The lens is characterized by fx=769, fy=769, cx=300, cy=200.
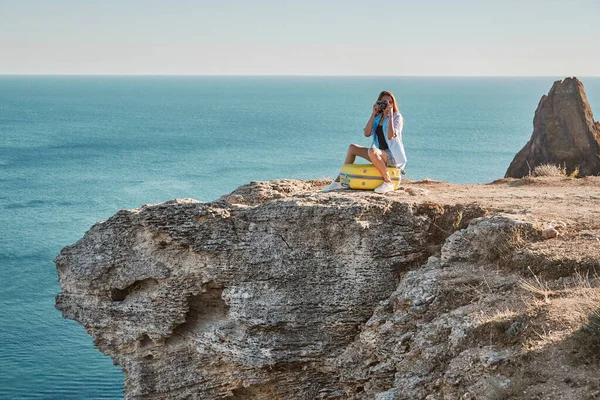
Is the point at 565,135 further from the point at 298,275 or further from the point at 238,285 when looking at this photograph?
the point at 238,285

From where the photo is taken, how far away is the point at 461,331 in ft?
37.2

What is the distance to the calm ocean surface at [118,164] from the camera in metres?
Result: 33.1

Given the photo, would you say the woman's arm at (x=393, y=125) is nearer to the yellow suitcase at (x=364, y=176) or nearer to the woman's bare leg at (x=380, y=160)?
the woman's bare leg at (x=380, y=160)

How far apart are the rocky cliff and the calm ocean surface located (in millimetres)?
12968

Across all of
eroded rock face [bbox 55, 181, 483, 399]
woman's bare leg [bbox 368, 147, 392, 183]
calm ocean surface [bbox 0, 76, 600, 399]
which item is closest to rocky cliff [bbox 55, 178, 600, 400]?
eroded rock face [bbox 55, 181, 483, 399]

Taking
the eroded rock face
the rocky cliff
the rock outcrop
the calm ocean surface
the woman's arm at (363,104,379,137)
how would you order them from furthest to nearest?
the calm ocean surface, the rock outcrop, the woman's arm at (363,104,379,137), the eroded rock face, the rocky cliff

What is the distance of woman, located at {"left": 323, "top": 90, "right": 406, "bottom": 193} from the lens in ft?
55.3

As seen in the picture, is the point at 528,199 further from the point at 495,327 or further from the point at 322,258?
the point at 495,327

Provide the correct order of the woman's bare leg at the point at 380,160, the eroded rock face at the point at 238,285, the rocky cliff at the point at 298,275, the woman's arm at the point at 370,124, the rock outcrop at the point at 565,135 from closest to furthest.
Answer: the rocky cliff at the point at 298,275
the eroded rock face at the point at 238,285
the woman's bare leg at the point at 380,160
the woman's arm at the point at 370,124
the rock outcrop at the point at 565,135

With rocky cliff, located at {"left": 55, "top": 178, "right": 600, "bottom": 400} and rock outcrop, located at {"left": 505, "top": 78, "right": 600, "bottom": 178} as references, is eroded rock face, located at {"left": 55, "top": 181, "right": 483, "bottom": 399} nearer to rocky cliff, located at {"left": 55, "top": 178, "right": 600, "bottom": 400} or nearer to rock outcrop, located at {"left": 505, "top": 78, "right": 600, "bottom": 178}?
rocky cliff, located at {"left": 55, "top": 178, "right": 600, "bottom": 400}

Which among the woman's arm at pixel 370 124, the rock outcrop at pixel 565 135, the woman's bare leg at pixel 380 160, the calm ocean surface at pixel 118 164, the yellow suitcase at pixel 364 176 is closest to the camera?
the woman's bare leg at pixel 380 160

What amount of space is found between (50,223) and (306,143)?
60.2 metres

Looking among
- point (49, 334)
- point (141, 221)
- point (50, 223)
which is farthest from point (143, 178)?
point (141, 221)

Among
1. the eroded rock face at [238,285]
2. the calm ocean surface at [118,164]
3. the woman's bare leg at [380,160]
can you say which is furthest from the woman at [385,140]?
the calm ocean surface at [118,164]
